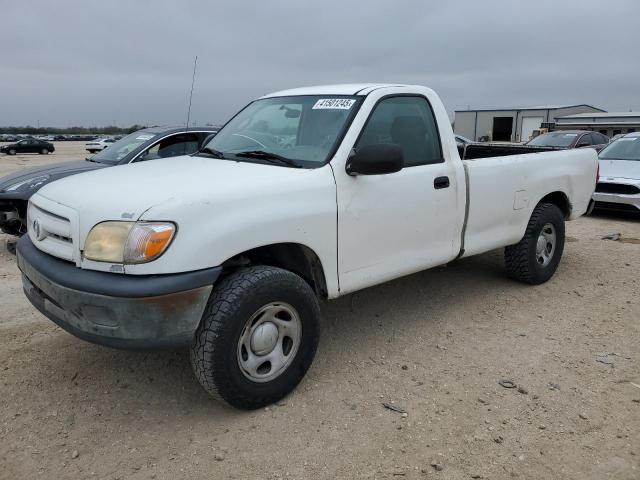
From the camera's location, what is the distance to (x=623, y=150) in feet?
34.5

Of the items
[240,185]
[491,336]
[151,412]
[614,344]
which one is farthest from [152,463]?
[614,344]

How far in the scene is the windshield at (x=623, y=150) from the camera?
10.2 meters

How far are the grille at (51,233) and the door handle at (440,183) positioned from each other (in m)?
2.53

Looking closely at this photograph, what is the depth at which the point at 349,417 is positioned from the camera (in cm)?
318

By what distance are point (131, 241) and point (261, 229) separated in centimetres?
70

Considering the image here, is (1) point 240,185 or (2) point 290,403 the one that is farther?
(2) point 290,403

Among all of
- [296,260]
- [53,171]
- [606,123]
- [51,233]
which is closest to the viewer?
[51,233]

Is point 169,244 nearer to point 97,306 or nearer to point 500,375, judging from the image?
point 97,306

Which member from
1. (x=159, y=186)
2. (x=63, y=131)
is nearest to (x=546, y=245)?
(x=159, y=186)

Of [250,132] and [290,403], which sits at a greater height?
[250,132]

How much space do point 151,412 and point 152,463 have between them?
51 centimetres

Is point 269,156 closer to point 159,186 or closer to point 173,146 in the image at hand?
point 159,186

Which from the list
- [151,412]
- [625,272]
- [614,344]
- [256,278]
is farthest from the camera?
[625,272]

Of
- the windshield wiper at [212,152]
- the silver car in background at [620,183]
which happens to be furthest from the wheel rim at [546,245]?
the silver car in background at [620,183]
